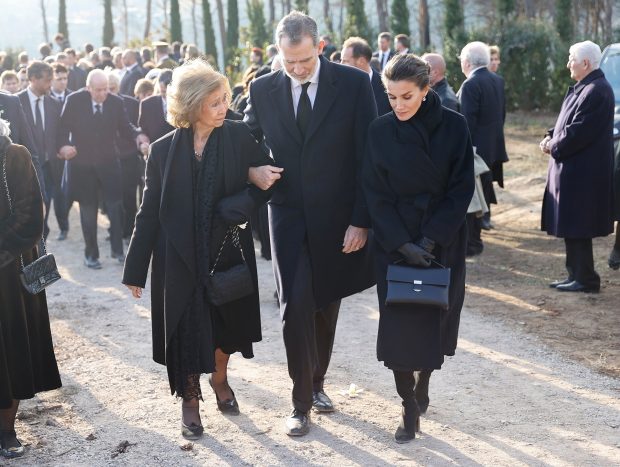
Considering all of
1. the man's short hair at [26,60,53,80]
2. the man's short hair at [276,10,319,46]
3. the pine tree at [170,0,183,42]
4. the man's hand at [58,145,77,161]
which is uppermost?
the pine tree at [170,0,183,42]

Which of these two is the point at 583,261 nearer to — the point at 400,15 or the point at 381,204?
the point at 381,204

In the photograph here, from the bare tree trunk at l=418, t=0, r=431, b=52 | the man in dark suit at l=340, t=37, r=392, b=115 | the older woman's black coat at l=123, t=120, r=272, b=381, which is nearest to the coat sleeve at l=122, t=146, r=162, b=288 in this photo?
the older woman's black coat at l=123, t=120, r=272, b=381

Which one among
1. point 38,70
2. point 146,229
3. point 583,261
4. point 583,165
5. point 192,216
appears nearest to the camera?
point 192,216

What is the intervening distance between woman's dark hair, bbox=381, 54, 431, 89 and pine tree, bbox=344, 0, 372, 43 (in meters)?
28.6

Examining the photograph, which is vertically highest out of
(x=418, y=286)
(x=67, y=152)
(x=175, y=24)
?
(x=175, y=24)

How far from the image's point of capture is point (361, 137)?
5.21 metres

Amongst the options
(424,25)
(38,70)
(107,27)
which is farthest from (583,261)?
(107,27)

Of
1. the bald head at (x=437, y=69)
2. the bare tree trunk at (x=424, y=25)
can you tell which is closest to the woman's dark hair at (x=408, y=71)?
the bald head at (x=437, y=69)

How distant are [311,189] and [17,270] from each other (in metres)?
1.60

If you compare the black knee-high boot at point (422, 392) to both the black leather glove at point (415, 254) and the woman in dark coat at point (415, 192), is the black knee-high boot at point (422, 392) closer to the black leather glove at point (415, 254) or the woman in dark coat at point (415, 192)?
the woman in dark coat at point (415, 192)

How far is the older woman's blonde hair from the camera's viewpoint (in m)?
4.92

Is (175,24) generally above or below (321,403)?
above

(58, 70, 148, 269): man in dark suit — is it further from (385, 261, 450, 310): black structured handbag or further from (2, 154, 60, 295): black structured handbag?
(385, 261, 450, 310): black structured handbag

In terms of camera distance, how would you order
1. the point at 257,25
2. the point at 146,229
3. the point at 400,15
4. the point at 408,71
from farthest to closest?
1. the point at 257,25
2. the point at 400,15
3. the point at 146,229
4. the point at 408,71
